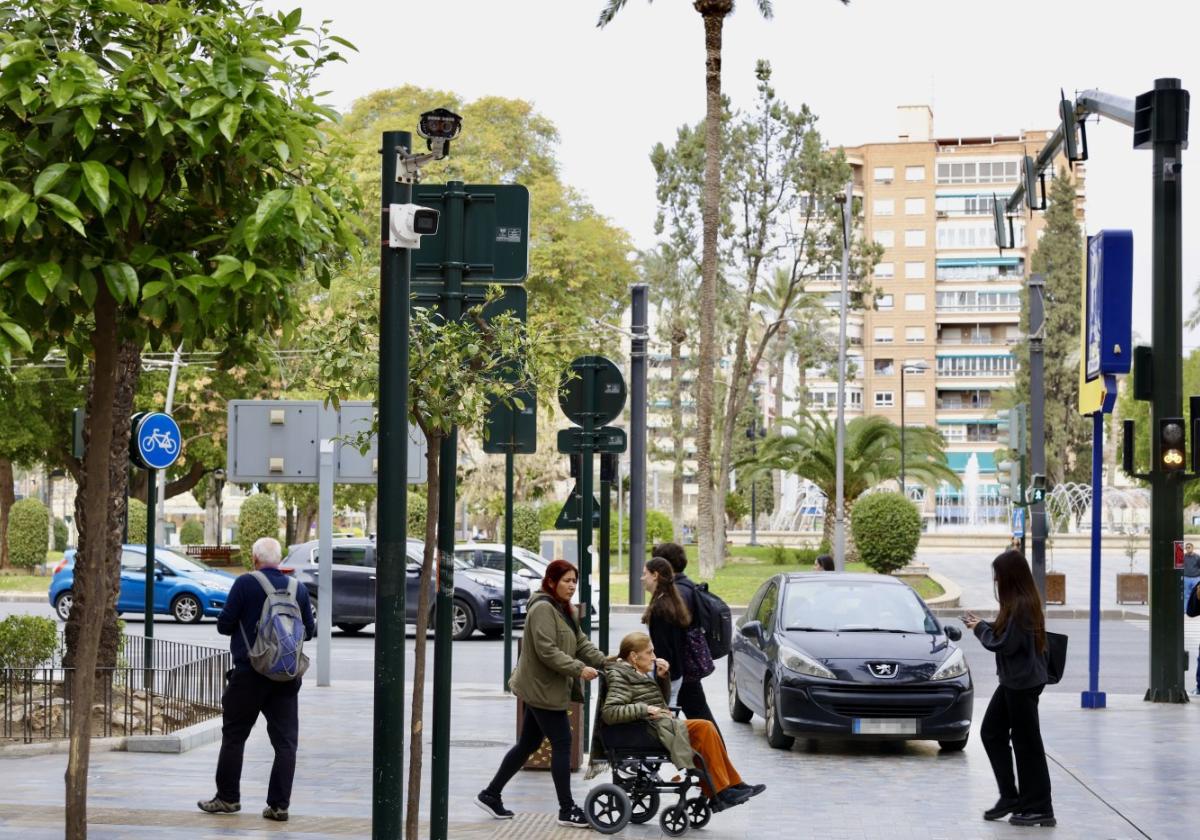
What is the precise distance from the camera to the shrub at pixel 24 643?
13.9 meters

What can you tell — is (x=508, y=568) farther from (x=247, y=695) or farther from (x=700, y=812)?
(x=700, y=812)

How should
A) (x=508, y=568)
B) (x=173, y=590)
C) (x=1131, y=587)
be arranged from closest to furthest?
(x=508, y=568) → (x=173, y=590) → (x=1131, y=587)

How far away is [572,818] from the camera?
34.4ft

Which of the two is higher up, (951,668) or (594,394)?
(594,394)

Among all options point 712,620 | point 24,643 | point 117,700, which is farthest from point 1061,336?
point 24,643

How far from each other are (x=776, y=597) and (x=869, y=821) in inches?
200

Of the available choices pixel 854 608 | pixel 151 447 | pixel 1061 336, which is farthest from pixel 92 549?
pixel 1061 336

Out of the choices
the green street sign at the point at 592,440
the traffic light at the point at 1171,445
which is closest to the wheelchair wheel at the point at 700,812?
the green street sign at the point at 592,440

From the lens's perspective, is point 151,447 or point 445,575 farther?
point 151,447

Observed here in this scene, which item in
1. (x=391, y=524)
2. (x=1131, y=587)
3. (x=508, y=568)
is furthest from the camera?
(x=1131, y=587)

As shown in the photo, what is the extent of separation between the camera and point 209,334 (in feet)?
25.4

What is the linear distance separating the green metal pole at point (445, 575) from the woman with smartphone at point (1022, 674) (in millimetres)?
3774

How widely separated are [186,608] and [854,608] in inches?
734

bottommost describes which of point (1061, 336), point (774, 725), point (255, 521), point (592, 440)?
point (774, 725)
